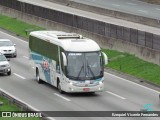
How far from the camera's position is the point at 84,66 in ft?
119

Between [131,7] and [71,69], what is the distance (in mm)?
42811

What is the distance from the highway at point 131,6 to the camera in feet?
238

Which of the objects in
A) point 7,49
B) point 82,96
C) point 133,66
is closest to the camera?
point 82,96

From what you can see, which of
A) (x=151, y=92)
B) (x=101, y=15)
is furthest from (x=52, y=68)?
→ (x=101, y=15)

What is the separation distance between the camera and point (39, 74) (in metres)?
41.2

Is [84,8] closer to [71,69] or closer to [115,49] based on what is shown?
[115,49]

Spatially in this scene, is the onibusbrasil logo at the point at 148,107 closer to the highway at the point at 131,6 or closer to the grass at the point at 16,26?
the grass at the point at 16,26

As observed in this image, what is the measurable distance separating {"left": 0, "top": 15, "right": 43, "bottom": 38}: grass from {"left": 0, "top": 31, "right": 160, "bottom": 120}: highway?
64.6ft

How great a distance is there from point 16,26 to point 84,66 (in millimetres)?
32337

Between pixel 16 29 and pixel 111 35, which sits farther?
pixel 16 29

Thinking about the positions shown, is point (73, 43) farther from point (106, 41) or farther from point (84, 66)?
point (106, 41)

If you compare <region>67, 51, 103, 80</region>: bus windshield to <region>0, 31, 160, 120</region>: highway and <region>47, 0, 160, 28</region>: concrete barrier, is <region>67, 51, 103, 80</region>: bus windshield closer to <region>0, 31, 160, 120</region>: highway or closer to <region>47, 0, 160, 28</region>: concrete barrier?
<region>0, 31, 160, 120</region>: highway

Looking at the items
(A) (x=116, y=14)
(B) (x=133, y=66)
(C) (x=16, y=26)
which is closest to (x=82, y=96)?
(B) (x=133, y=66)

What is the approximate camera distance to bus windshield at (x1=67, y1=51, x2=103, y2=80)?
36.2 m
